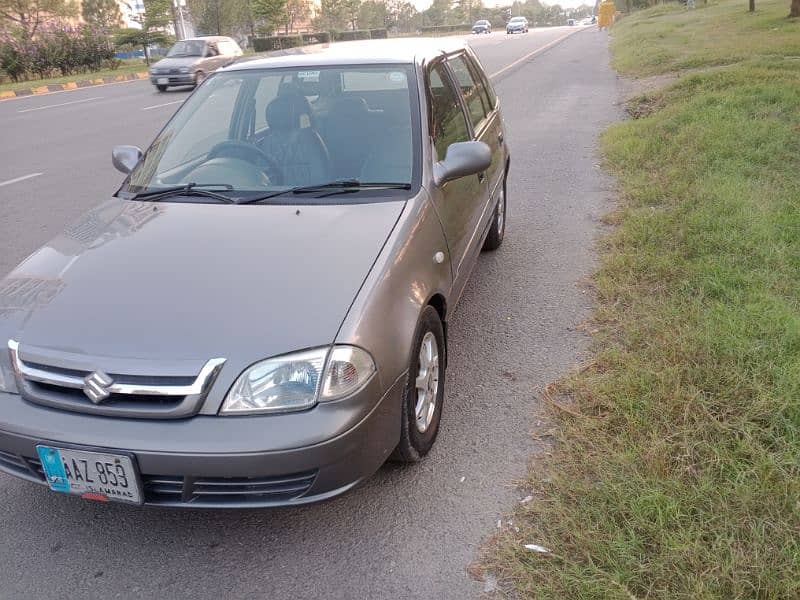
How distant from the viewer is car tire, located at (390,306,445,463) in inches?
105

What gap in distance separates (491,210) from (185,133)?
2.05 meters

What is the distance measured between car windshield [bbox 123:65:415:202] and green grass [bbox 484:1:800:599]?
149 cm

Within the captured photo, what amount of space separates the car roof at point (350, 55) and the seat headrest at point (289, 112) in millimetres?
231

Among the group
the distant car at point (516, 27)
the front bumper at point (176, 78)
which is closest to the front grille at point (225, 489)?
the front bumper at point (176, 78)

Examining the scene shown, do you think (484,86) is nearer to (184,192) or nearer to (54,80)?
(184,192)

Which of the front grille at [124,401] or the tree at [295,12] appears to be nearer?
the front grille at [124,401]

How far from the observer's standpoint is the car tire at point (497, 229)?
5.24 metres

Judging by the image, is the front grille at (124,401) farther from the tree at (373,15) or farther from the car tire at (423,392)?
the tree at (373,15)

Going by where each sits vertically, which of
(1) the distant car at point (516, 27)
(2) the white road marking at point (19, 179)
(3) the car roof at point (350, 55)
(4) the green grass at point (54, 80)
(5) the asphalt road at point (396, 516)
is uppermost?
(3) the car roof at point (350, 55)

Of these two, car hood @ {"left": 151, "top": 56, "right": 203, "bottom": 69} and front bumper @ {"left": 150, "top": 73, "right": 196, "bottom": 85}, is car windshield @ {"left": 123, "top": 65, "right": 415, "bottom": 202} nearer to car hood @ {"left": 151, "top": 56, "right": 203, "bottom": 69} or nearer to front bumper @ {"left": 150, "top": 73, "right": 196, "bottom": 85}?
front bumper @ {"left": 150, "top": 73, "right": 196, "bottom": 85}

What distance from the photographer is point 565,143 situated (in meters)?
9.62

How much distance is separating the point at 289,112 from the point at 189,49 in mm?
18958

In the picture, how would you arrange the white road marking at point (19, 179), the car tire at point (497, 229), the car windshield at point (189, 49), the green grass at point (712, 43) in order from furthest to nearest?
1. the car windshield at point (189, 49)
2. the green grass at point (712, 43)
3. the white road marking at point (19, 179)
4. the car tire at point (497, 229)

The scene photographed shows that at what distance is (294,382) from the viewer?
2.26 metres
